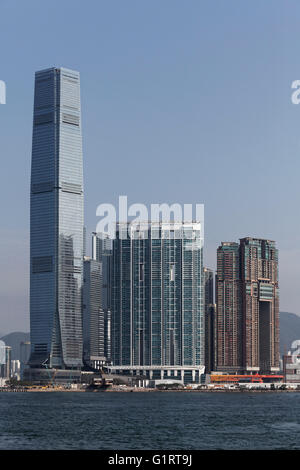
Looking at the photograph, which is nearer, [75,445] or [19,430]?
[75,445]

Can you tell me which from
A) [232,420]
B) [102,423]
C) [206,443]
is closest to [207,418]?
[232,420]
